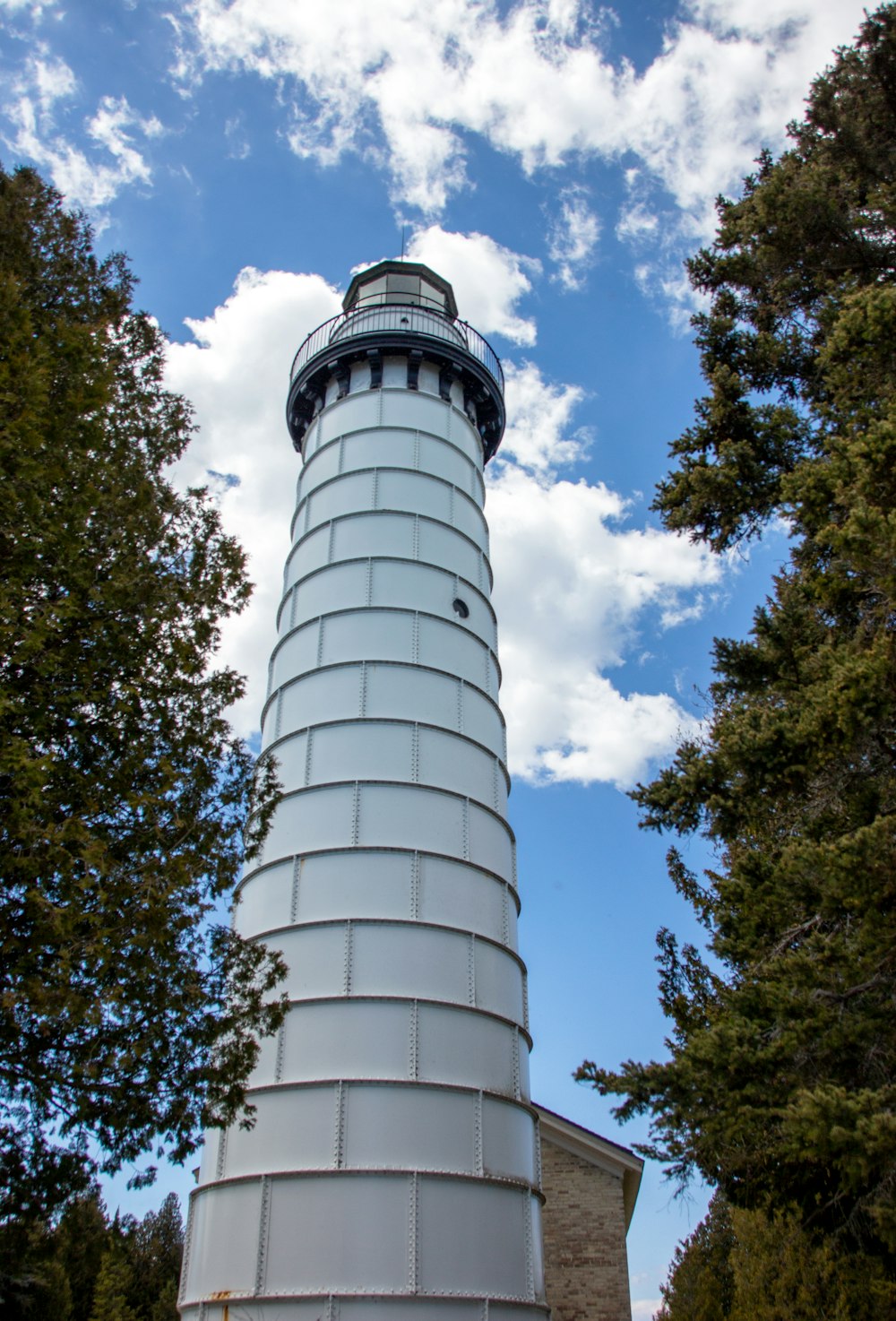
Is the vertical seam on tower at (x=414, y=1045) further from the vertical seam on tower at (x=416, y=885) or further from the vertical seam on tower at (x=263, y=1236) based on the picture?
the vertical seam on tower at (x=263, y=1236)

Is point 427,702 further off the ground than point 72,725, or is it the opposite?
point 427,702

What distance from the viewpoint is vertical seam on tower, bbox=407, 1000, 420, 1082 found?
12.1m

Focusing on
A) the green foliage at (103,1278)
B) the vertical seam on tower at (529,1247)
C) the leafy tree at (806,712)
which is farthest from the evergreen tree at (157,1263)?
the leafy tree at (806,712)

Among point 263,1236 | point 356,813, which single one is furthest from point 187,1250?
point 356,813

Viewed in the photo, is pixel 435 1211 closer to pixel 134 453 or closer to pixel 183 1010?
pixel 183 1010

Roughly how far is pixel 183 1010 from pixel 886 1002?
550 centimetres

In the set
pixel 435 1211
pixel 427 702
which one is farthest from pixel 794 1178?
pixel 427 702

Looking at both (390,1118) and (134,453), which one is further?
(390,1118)

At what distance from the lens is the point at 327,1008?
12359 mm

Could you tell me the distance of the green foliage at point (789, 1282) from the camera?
10594mm

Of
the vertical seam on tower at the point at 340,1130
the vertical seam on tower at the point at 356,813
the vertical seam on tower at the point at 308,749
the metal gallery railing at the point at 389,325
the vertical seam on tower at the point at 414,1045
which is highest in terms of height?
the metal gallery railing at the point at 389,325

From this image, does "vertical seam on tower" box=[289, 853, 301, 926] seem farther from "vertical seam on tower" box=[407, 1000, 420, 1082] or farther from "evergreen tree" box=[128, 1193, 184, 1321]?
"evergreen tree" box=[128, 1193, 184, 1321]

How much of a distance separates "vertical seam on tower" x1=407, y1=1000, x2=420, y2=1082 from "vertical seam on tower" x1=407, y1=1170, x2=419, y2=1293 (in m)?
1.13

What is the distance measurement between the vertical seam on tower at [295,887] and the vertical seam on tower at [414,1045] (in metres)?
2.09
